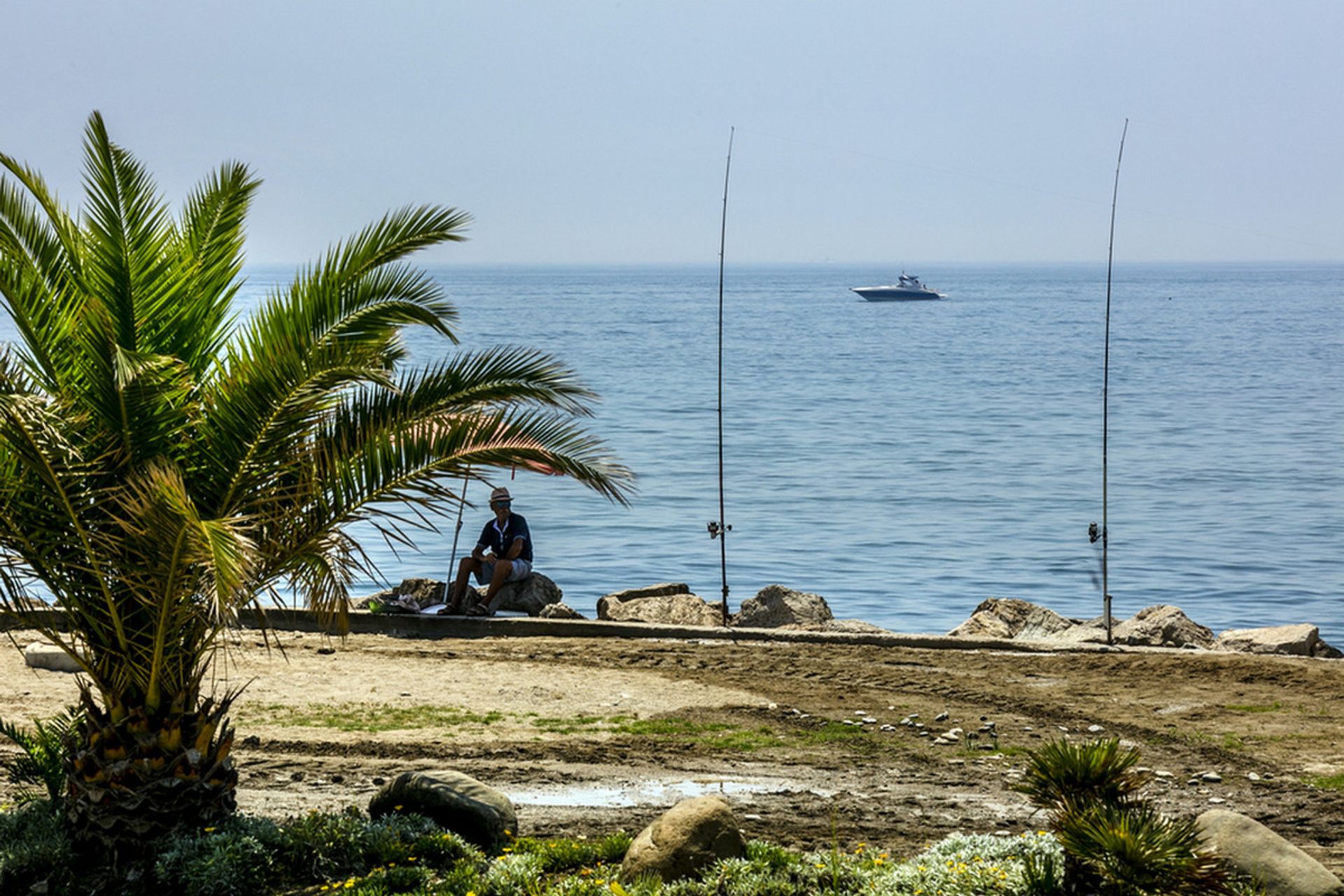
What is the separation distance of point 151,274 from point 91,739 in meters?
2.21

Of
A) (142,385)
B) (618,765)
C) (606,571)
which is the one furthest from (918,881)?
(606,571)

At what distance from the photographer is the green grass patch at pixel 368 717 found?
9.73 metres

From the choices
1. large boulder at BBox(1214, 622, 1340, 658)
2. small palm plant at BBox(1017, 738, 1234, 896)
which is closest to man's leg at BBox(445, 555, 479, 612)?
large boulder at BBox(1214, 622, 1340, 658)

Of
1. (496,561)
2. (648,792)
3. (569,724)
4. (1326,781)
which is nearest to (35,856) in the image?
(648,792)

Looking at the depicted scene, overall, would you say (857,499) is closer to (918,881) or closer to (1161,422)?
(1161,422)

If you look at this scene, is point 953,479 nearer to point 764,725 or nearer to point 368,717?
point 764,725

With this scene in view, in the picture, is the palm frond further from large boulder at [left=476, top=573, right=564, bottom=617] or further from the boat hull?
the boat hull

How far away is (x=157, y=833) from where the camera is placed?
6.67 meters

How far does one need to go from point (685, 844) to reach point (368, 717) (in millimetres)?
4119

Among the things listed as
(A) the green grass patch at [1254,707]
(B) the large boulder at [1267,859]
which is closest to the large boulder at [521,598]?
(A) the green grass patch at [1254,707]

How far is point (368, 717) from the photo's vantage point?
32.7ft

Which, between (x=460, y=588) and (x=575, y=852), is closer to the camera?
(x=575, y=852)

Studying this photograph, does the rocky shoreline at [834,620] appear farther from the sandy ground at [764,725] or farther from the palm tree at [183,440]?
the palm tree at [183,440]

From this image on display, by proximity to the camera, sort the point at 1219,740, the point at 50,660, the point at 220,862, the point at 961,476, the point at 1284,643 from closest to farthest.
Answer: the point at 220,862 < the point at 1219,740 < the point at 50,660 < the point at 1284,643 < the point at 961,476
